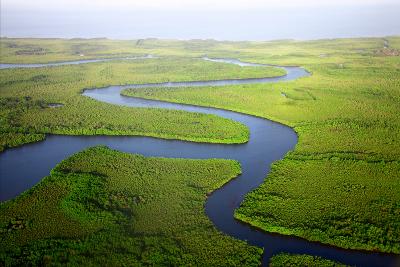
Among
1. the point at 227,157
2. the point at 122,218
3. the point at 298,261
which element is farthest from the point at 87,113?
the point at 298,261

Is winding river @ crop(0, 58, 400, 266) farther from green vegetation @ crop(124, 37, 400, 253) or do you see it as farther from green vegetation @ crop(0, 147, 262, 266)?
green vegetation @ crop(0, 147, 262, 266)

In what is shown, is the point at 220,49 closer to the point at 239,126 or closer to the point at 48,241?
the point at 239,126

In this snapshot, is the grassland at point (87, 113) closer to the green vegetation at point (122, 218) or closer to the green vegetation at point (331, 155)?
the green vegetation at point (122, 218)

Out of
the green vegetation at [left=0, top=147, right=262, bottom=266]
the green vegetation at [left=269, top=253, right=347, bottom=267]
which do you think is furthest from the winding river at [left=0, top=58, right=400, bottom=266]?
the green vegetation at [left=0, top=147, right=262, bottom=266]

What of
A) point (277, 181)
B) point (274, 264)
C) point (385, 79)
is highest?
point (385, 79)

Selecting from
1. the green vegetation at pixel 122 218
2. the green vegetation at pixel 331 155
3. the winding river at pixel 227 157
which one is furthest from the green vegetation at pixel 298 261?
the green vegetation at pixel 331 155

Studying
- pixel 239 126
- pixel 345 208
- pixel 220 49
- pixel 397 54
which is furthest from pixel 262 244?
pixel 220 49

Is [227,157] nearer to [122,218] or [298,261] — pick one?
[122,218]
